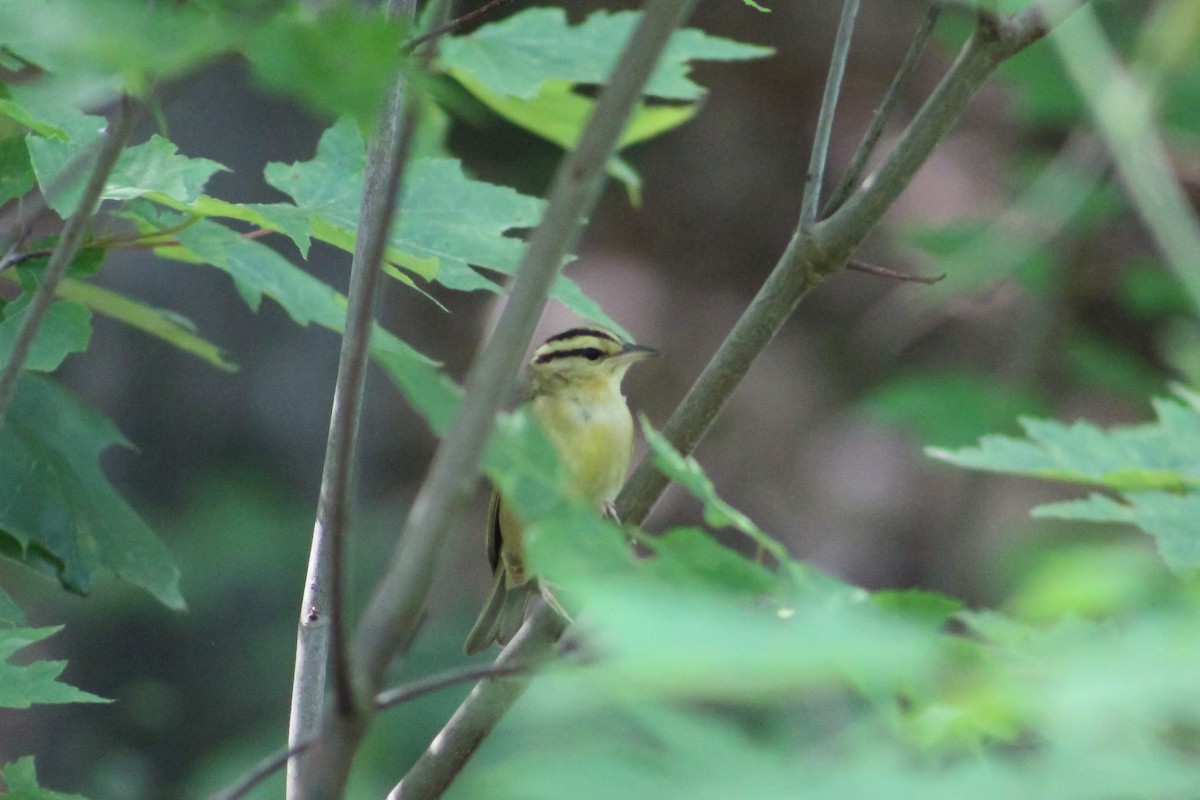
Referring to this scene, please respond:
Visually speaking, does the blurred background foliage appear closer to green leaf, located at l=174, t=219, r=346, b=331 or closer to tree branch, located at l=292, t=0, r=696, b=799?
green leaf, located at l=174, t=219, r=346, b=331

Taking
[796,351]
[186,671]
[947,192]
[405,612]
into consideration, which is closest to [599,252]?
[796,351]

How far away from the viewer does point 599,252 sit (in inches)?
369

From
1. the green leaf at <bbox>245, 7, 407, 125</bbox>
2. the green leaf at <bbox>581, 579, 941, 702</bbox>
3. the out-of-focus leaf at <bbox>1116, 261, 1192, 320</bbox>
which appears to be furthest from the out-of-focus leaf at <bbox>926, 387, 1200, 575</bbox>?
the out-of-focus leaf at <bbox>1116, 261, 1192, 320</bbox>

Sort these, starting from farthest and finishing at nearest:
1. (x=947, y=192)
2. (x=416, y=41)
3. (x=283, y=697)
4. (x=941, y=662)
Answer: (x=947, y=192)
(x=283, y=697)
(x=416, y=41)
(x=941, y=662)

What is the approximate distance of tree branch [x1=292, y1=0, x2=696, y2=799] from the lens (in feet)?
3.84

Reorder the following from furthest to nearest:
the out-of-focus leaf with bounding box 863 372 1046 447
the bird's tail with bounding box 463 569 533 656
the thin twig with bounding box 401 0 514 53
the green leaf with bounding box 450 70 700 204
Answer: the out-of-focus leaf with bounding box 863 372 1046 447
the bird's tail with bounding box 463 569 533 656
the green leaf with bounding box 450 70 700 204
the thin twig with bounding box 401 0 514 53

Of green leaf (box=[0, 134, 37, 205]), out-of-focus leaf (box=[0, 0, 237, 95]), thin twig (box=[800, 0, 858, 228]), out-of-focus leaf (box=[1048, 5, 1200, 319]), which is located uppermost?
out-of-focus leaf (box=[1048, 5, 1200, 319])

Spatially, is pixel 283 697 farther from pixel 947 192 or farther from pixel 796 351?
pixel 947 192

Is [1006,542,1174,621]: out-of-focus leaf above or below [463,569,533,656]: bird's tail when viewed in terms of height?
above

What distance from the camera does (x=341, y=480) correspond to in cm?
123

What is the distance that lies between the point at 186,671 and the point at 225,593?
67cm

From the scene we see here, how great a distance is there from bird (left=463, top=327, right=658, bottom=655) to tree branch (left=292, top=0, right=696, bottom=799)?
273 centimetres

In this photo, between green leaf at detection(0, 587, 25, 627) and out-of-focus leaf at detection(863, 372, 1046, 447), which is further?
out-of-focus leaf at detection(863, 372, 1046, 447)

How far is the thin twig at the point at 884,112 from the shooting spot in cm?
225
